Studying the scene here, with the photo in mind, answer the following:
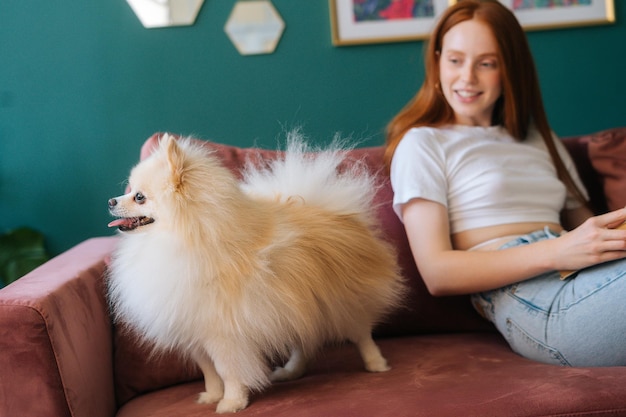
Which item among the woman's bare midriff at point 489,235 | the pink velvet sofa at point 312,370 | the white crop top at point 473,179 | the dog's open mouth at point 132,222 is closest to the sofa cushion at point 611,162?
the pink velvet sofa at point 312,370

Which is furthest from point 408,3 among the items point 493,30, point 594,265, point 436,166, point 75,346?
point 75,346

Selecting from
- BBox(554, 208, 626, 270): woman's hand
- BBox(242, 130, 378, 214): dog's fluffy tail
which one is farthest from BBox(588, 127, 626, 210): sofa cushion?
BBox(242, 130, 378, 214): dog's fluffy tail

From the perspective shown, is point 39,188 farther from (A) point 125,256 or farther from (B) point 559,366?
(B) point 559,366

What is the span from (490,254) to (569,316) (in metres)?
0.23

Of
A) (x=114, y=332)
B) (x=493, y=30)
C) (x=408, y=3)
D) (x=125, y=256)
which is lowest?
(x=114, y=332)

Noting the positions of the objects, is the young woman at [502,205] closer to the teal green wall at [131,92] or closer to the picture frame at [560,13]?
the teal green wall at [131,92]

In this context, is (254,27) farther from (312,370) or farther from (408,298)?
(312,370)

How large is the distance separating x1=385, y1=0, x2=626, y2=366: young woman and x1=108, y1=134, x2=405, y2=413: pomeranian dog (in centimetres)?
28

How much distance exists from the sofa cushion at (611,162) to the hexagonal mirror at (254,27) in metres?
1.21

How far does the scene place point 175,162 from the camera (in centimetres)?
124

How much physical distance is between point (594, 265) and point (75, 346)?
3.56 feet

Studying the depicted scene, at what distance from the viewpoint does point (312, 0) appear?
256 cm

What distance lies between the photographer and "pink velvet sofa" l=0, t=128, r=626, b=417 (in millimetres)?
1213

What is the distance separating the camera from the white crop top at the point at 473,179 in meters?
1.69
